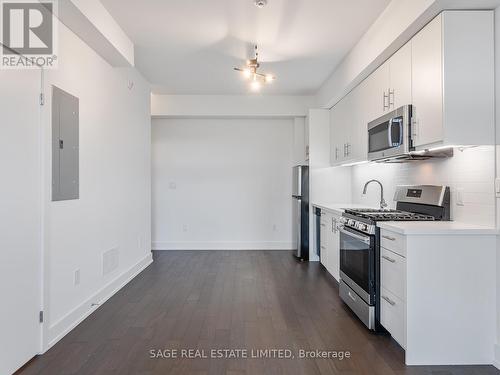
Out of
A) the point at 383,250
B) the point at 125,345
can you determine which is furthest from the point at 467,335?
the point at 125,345

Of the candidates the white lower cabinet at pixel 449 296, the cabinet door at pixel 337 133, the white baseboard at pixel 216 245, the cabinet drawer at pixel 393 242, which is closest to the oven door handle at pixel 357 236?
the cabinet drawer at pixel 393 242

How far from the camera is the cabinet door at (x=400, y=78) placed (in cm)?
268

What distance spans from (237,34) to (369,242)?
2.38 m

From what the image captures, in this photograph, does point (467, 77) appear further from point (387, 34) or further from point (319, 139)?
point (319, 139)

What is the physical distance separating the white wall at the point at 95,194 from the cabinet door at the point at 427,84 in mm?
2771

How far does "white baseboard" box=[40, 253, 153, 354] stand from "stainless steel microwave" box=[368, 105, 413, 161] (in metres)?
3.04

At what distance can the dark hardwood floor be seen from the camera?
2180 mm

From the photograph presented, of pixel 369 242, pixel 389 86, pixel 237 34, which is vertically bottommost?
pixel 369 242

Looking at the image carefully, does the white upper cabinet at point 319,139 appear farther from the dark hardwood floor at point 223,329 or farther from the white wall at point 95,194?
the white wall at point 95,194

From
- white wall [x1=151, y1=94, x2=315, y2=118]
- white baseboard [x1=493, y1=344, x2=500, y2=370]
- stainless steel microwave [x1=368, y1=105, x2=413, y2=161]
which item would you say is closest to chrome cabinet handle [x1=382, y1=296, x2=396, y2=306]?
white baseboard [x1=493, y1=344, x2=500, y2=370]

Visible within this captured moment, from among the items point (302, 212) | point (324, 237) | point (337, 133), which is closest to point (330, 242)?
point (324, 237)

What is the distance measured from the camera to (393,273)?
2391 millimetres

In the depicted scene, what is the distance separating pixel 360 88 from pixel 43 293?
11.8 ft

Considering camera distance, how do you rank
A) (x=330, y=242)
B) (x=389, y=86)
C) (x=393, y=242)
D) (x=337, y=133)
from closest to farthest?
1. (x=393, y=242)
2. (x=389, y=86)
3. (x=330, y=242)
4. (x=337, y=133)
